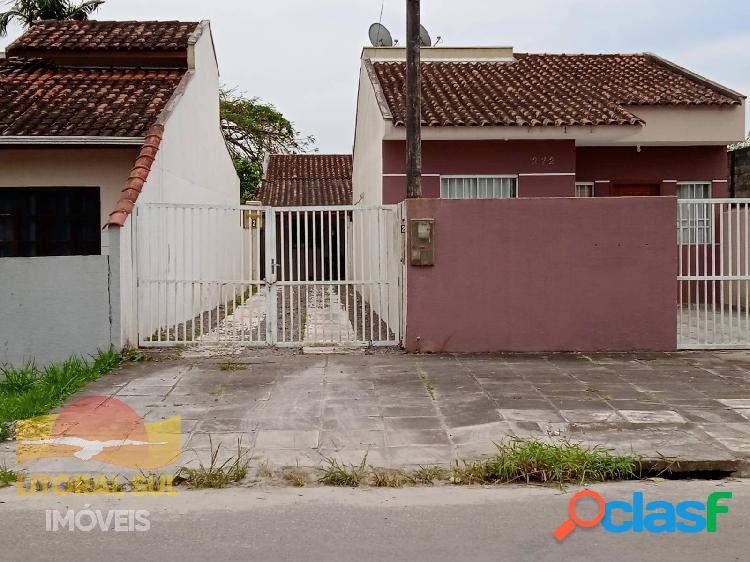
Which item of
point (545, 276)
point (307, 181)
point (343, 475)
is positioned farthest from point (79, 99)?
point (307, 181)

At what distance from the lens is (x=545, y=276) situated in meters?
9.90

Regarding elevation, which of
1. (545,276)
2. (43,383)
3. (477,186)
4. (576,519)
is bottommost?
(576,519)

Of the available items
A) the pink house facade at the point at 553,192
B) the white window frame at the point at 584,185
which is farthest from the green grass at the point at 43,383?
the white window frame at the point at 584,185

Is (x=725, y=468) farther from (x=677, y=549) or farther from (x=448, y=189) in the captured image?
(x=448, y=189)

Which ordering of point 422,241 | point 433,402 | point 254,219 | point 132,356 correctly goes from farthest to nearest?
point 254,219
point 422,241
point 132,356
point 433,402

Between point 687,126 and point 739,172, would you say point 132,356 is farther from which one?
point 739,172

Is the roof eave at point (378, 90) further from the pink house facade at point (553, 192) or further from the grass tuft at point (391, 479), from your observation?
the grass tuft at point (391, 479)

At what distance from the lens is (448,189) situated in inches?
583

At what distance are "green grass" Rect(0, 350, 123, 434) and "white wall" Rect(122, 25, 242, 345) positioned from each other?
0.77m

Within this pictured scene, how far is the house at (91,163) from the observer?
9.36 metres

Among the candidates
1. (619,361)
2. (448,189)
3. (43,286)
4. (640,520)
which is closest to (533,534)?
(640,520)

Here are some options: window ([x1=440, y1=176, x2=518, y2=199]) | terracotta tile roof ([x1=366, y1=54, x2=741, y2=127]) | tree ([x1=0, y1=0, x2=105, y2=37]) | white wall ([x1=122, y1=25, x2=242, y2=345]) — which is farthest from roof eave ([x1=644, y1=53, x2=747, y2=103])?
tree ([x1=0, y1=0, x2=105, y2=37])

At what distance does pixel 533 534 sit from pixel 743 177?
57.4ft

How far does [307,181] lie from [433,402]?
2475 cm
